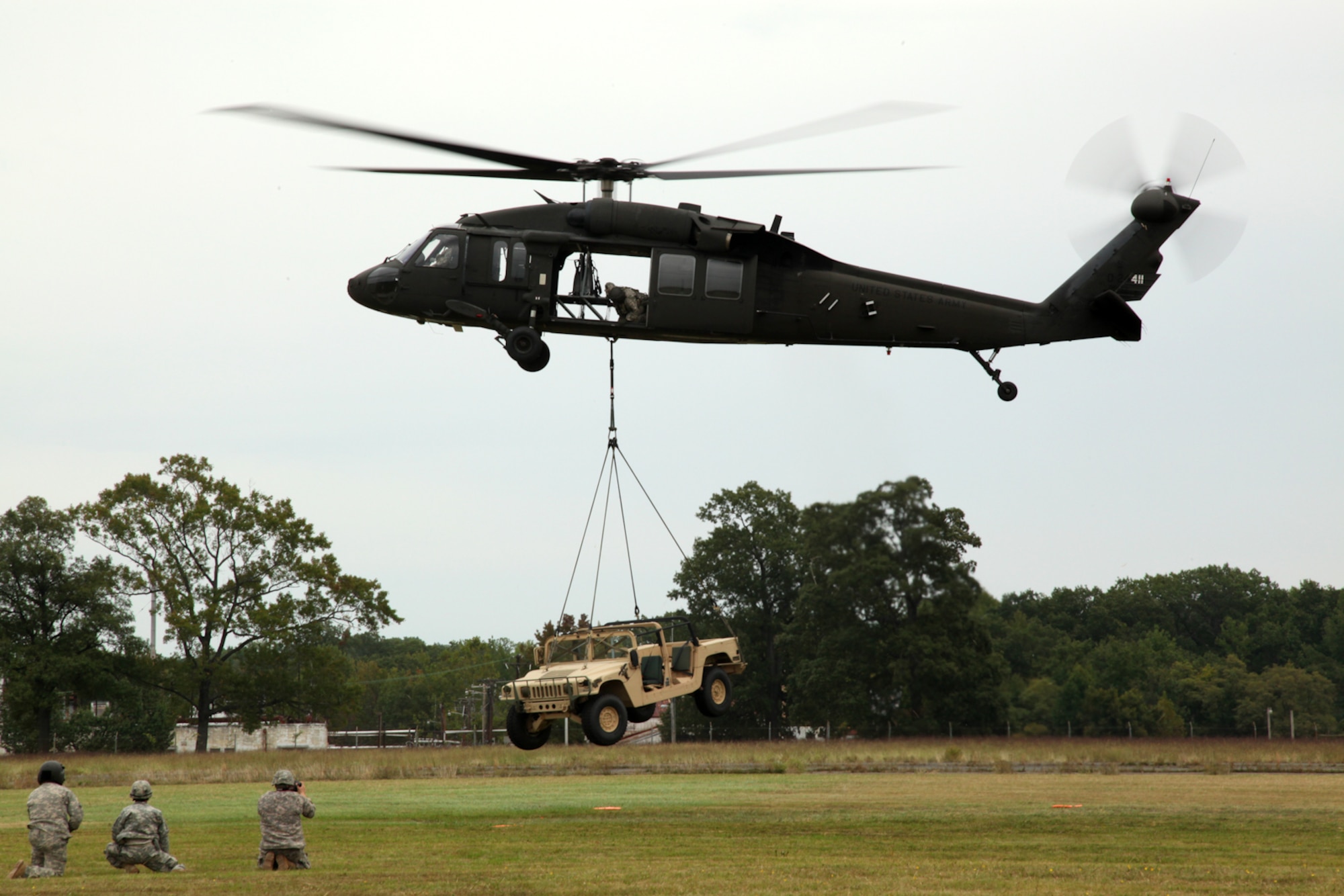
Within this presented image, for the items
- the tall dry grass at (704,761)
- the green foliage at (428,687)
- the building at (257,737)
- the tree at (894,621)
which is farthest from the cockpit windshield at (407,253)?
the green foliage at (428,687)

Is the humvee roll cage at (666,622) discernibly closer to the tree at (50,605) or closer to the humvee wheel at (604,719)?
the humvee wheel at (604,719)

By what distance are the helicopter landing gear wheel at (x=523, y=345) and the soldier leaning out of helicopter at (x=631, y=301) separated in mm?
1374

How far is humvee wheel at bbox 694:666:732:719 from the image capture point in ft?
69.5

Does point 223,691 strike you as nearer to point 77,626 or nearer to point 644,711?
point 77,626

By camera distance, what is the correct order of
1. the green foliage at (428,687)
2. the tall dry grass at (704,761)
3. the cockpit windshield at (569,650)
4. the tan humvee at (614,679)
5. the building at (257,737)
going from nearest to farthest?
the tan humvee at (614,679) < the cockpit windshield at (569,650) < the tall dry grass at (704,761) < the building at (257,737) < the green foliage at (428,687)

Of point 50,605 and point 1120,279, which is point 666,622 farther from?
point 50,605

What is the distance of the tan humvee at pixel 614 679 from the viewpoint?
2006cm

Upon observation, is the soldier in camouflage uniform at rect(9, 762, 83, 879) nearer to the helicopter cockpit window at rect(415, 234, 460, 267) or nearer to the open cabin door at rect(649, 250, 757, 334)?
the helicopter cockpit window at rect(415, 234, 460, 267)

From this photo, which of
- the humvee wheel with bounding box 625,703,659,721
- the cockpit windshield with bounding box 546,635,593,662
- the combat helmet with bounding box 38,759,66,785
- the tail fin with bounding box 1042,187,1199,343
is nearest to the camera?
the combat helmet with bounding box 38,759,66,785

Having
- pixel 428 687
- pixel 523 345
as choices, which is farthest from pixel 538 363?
pixel 428 687

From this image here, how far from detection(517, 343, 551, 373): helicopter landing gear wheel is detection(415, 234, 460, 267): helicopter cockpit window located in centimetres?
205

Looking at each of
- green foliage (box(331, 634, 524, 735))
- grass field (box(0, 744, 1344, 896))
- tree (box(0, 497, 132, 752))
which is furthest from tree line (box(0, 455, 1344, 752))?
green foliage (box(331, 634, 524, 735))

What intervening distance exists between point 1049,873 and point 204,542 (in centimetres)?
→ 5177

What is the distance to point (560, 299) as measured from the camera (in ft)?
74.2
